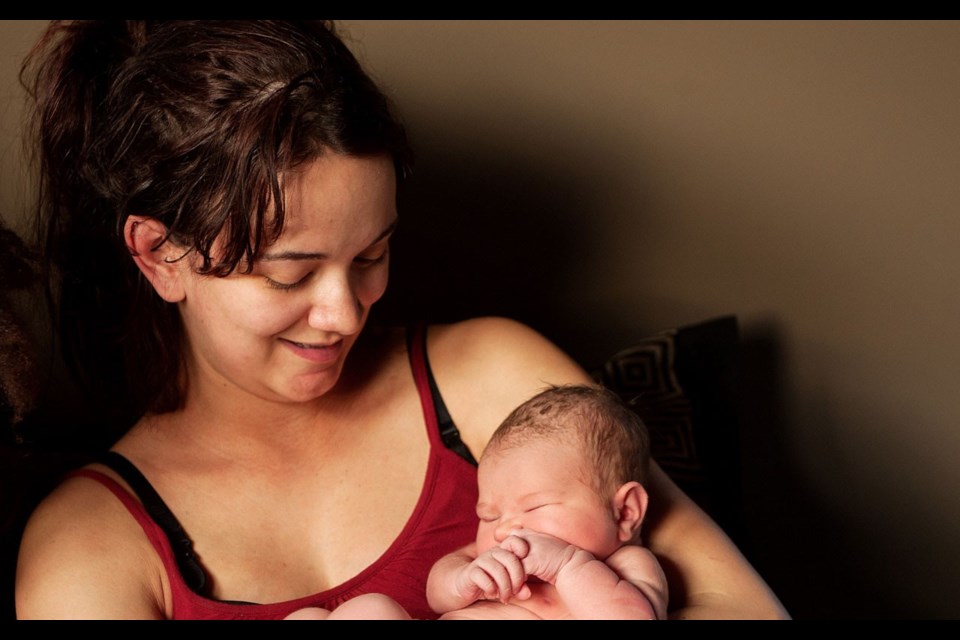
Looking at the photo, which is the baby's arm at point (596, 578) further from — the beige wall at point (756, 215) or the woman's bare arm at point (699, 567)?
the beige wall at point (756, 215)

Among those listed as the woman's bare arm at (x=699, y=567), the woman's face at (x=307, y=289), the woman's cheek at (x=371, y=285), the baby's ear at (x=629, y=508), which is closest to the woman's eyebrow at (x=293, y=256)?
the woman's face at (x=307, y=289)

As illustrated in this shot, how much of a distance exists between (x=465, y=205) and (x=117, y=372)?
90cm

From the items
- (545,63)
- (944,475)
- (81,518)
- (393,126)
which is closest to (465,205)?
(545,63)

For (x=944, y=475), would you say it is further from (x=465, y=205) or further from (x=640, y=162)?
(x=465, y=205)

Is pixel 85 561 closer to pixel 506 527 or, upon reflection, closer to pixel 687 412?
pixel 506 527

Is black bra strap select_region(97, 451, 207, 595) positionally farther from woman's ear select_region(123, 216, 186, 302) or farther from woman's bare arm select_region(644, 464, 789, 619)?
woman's bare arm select_region(644, 464, 789, 619)

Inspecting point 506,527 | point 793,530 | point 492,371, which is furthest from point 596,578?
point 793,530

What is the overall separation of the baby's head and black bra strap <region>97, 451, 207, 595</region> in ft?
1.44

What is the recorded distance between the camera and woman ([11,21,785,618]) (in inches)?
57.3

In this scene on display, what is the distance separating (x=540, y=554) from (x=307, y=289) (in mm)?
503

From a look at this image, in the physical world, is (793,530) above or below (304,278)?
below

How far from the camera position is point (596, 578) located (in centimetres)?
142

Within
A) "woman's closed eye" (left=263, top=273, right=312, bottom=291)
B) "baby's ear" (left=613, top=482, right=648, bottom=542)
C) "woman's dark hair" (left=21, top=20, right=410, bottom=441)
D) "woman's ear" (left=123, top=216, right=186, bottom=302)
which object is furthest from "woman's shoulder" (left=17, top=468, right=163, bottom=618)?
"baby's ear" (left=613, top=482, right=648, bottom=542)
